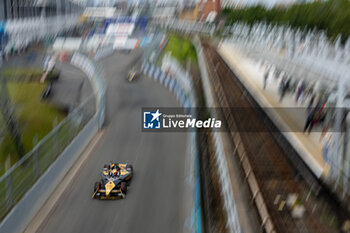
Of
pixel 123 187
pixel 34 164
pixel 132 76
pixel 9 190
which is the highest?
pixel 9 190

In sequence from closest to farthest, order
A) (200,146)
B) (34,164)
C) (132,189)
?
(34,164)
(132,189)
(200,146)

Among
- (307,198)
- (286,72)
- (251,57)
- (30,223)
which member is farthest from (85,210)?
(251,57)

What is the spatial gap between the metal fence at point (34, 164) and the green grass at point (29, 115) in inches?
91.3

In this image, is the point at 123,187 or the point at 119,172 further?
the point at 119,172

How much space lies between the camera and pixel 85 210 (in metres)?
11.4

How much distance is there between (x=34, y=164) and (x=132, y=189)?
319 cm

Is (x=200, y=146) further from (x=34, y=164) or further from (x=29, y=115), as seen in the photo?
(x=29, y=115)

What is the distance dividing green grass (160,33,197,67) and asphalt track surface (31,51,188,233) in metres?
27.8

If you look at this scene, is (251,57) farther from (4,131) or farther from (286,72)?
(4,131)

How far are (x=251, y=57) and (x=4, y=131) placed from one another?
23.7 m

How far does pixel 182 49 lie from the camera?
5534cm

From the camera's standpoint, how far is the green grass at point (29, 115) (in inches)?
664

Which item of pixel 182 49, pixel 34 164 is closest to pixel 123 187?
pixel 34 164

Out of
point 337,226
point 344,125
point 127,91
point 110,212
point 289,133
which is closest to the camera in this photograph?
point 337,226
